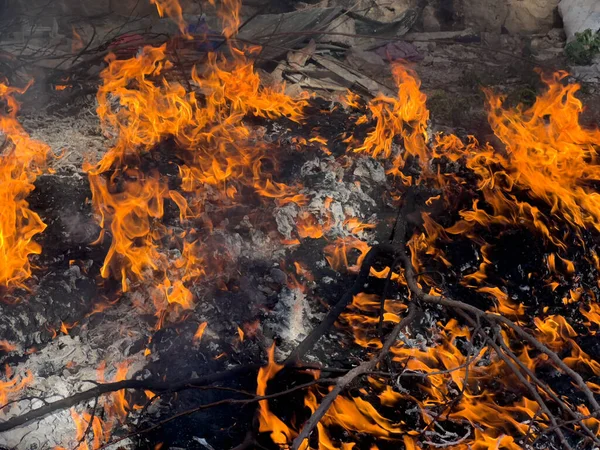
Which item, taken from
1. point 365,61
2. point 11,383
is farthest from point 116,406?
point 365,61

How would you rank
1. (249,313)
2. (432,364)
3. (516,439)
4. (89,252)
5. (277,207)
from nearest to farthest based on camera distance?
(516,439)
(432,364)
(249,313)
(89,252)
(277,207)

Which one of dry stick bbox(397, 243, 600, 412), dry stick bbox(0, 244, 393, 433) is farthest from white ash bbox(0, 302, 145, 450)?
dry stick bbox(397, 243, 600, 412)

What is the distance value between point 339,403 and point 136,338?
1555 mm

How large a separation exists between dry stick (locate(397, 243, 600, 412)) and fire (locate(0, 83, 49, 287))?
9.61 ft

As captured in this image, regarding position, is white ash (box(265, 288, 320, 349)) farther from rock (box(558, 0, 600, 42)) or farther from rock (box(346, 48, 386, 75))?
rock (box(558, 0, 600, 42))

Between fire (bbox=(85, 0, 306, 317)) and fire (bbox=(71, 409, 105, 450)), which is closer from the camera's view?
fire (bbox=(71, 409, 105, 450))

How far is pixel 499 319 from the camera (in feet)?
9.11

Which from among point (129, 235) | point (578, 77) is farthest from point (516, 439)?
point (578, 77)

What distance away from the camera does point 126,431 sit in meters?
3.28

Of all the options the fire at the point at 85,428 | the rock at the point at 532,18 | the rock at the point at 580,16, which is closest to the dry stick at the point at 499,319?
the fire at the point at 85,428

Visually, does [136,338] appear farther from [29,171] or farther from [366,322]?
[29,171]

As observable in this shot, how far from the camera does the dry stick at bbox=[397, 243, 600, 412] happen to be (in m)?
2.37

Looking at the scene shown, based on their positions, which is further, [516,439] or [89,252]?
[89,252]

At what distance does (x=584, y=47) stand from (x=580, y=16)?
35.6 inches
